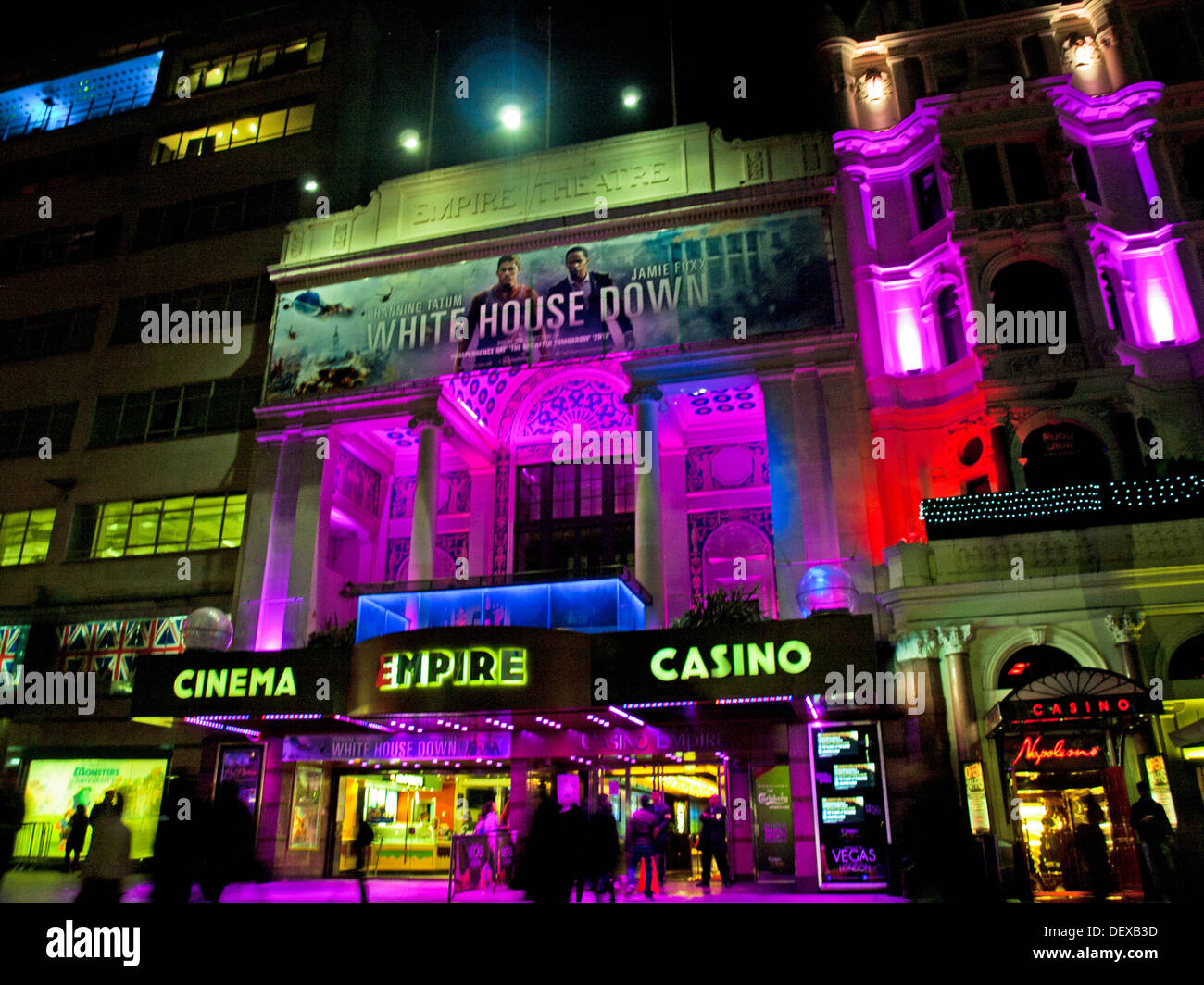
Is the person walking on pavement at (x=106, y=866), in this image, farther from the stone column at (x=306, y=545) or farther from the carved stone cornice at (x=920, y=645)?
the carved stone cornice at (x=920, y=645)

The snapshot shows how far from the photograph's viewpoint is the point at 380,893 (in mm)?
18250

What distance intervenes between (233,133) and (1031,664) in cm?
3460

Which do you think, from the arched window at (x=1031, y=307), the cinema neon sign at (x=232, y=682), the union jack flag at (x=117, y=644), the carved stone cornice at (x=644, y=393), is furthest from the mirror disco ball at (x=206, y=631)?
the arched window at (x=1031, y=307)

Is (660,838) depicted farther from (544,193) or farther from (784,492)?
(544,193)

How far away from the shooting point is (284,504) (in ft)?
88.3

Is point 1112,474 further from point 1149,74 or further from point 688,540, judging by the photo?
point 1149,74

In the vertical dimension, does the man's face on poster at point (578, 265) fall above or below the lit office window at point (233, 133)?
below

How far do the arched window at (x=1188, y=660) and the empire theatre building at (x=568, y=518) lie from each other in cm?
512

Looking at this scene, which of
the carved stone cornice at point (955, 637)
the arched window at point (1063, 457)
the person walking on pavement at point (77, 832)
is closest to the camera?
the carved stone cornice at point (955, 637)

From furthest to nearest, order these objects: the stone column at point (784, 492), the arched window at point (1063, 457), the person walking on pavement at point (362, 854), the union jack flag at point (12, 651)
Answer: the union jack flag at point (12, 651), the arched window at point (1063, 457), the stone column at point (784, 492), the person walking on pavement at point (362, 854)

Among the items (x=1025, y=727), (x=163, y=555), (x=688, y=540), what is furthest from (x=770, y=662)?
(x=163, y=555)

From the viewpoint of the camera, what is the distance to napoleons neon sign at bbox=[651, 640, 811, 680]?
17078mm

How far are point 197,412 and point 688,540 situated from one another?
17.9 metres

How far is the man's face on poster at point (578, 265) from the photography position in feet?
86.9
